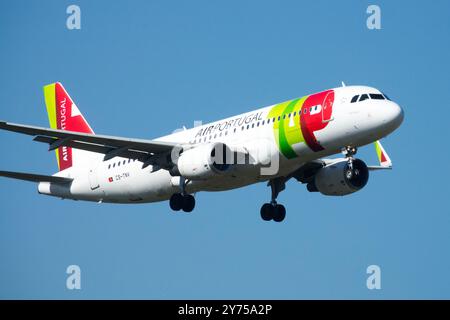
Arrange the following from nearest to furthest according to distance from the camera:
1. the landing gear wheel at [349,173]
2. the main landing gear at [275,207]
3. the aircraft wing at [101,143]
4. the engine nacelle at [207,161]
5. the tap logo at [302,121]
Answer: the tap logo at [302,121] < the aircraft wing at [101,143] < the engine nacelle at [207,161] < the landing gear wheel at [349,173] < the main landing gear at [275,207]

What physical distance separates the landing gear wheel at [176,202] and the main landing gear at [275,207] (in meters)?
5.90

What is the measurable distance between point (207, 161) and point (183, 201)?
3.59 meters

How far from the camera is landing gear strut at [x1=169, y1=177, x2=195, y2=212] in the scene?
5847 cm

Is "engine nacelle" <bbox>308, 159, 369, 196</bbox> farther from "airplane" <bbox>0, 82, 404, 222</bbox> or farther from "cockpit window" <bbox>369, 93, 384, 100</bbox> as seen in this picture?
"cockpit window" <bbox>369, 93, 384, 100</bbox>

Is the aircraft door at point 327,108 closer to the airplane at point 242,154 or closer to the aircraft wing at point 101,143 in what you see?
the airplane at point 242,154

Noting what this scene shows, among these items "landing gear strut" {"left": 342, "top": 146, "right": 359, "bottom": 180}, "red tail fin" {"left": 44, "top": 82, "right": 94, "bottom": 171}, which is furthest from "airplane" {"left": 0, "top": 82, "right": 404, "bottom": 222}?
"red tail fin" {"left": 44, "top": 82, "right": 94, "bottom": 171}

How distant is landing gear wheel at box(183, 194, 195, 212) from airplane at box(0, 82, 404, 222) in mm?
50

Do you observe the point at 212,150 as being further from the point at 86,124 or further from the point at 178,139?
the point at 86,124

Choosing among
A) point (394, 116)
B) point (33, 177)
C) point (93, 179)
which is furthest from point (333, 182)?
point (33, 177)

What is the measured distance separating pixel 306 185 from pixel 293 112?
8553mm

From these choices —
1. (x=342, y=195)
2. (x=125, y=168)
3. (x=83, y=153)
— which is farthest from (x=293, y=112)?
(x=83, y=153)

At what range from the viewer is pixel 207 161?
5578 cm

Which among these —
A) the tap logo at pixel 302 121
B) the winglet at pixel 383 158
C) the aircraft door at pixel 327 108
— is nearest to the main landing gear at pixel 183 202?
the tap logo at pixel 302 121

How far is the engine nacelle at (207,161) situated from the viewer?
183 ft
